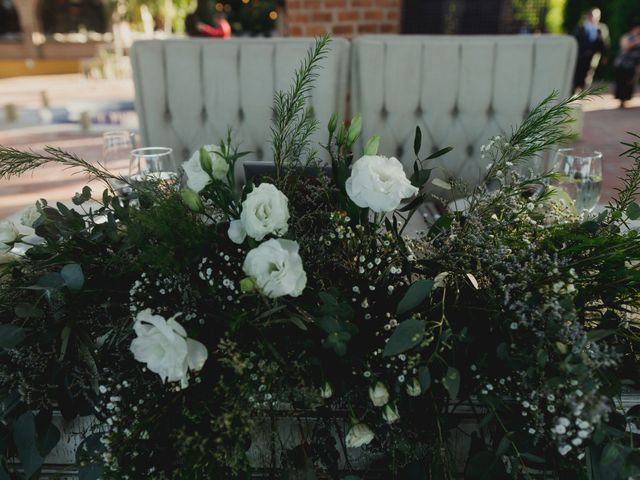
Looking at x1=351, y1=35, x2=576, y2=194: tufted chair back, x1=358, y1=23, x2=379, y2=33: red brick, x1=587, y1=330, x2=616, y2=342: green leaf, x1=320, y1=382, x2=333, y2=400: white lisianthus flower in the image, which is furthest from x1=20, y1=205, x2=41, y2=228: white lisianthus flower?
x1=358, y1=23, x2=379, y2=33: red brick

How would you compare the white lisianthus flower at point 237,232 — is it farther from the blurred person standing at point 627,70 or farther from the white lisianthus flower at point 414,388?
the blurred person standing at point 627,70

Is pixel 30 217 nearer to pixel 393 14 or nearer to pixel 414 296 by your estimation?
pixel 414 296

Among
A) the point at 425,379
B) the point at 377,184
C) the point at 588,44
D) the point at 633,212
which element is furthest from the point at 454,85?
the point at 588,44

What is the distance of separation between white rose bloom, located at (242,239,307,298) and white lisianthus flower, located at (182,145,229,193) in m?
0.14

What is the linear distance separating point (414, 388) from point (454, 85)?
1.69 metres

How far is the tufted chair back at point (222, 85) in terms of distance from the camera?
2.05 metres

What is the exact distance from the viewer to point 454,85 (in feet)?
6.70

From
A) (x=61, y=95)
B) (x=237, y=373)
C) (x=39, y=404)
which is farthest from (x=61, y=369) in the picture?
(x=61, y=95)

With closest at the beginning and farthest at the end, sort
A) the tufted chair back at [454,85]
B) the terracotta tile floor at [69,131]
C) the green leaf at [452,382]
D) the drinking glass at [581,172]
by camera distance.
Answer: the green leaf at [452,382], the drinking glass at [581,172], the tufted chair back at [454,85], the terracotta tile floor at [69,131]

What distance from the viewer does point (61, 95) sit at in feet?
29.0

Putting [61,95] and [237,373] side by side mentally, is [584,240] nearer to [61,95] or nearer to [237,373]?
[237,373]

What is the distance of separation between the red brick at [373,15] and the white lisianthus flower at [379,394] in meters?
2.73

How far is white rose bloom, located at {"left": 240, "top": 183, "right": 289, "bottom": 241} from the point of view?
601 mm

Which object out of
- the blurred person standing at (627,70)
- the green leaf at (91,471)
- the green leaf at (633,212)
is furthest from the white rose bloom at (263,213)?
the blurred person standing at (627,70)
